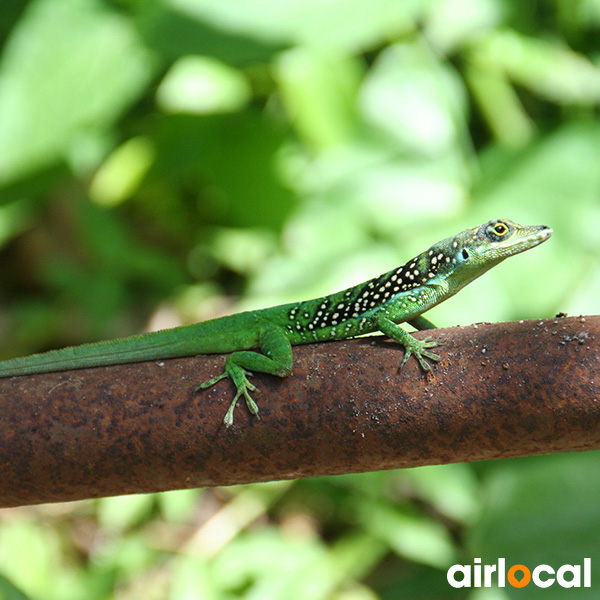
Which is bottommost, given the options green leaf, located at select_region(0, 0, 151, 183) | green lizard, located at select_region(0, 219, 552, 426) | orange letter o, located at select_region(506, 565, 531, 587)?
orange letter o, located at select_region(506, 565, 531, 587)

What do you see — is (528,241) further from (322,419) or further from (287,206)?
(287,206)

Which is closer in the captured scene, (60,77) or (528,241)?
(528,241)

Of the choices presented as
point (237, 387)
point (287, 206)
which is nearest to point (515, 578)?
point (237, 387)

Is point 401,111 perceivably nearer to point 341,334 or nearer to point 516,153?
point 516,153

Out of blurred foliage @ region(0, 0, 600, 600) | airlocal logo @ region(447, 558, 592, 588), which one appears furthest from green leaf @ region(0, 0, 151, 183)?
airlocal logo @ region(447, 558, 592, 588)

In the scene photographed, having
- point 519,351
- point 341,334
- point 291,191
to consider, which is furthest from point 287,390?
point 291,191

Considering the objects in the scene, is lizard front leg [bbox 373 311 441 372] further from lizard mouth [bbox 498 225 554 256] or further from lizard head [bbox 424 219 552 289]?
lizard mouth [bbox 498 225 554 256]

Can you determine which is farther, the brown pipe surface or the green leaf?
the green leaf
